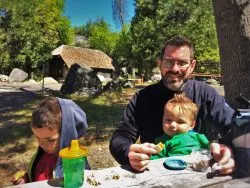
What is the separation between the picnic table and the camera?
6.72ft

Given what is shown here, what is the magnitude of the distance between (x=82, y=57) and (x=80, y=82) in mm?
29776

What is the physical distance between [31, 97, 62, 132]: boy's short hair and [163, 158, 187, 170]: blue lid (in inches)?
29.6

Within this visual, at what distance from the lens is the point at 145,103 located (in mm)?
3178

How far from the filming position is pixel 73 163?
1.92 meters

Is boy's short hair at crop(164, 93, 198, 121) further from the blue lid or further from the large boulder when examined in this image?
the large boulder

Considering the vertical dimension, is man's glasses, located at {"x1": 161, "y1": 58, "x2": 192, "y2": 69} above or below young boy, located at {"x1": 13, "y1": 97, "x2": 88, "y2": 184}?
above

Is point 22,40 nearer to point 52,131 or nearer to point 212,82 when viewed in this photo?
point 212,82

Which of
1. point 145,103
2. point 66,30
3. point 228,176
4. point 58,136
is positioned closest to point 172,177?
point 228,176

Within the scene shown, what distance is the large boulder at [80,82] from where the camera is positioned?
1692cm

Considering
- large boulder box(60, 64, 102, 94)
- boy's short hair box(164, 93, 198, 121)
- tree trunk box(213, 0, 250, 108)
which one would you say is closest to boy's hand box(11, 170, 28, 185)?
boy's short hair box(164, 93, 198, 121)

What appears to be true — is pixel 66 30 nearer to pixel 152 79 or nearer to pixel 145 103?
pixel 152 79

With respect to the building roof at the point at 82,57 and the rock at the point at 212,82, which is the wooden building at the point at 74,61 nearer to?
the building roof at the point at 82,57

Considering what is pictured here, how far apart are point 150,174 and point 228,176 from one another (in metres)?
0.46

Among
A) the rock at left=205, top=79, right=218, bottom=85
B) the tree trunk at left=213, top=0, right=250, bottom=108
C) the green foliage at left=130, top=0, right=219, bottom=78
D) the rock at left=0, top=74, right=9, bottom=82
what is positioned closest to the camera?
the tree trunk at left=213, top=0, right=250, bottom=108
